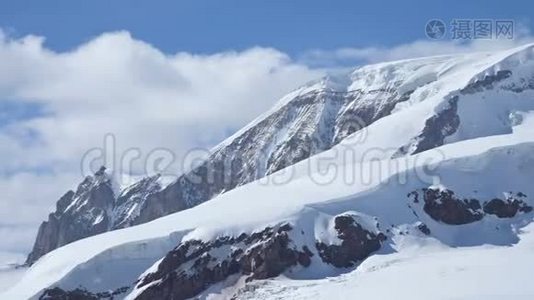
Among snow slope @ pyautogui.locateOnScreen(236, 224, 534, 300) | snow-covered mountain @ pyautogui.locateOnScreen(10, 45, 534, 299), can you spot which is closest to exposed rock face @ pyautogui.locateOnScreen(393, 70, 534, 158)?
snow-covered mountain @ pyautogui.locateOnScreen(10, 45, 534, 299)

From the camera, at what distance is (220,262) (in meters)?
123

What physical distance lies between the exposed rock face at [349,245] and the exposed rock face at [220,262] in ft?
8.86

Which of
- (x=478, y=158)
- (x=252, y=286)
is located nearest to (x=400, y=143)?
(x=478, y=158)

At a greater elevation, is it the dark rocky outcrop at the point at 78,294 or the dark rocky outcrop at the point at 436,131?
the dark rocky outcrop at the point at 436,131

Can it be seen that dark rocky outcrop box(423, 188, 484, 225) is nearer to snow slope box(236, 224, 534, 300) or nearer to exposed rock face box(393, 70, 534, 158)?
snow slope box(236, 224, 534, 300)

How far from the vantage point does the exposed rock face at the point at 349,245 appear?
121625mm

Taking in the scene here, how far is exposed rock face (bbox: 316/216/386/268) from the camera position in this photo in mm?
121625

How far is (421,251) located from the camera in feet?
401

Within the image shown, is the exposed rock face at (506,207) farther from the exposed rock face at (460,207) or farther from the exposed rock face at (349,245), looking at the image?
the exposed rock face at (349,245)

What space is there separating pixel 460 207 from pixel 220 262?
35.5 metres

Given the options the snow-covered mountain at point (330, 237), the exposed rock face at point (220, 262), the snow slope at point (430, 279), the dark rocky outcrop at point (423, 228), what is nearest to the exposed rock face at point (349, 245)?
the snow-covered mountain at point (330, 237)

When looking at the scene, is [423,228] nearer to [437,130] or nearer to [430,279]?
[430,279]

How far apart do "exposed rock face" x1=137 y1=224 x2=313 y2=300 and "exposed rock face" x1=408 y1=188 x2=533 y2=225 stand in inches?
851

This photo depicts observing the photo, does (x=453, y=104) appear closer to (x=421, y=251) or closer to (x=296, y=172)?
(x=296, y=172)
